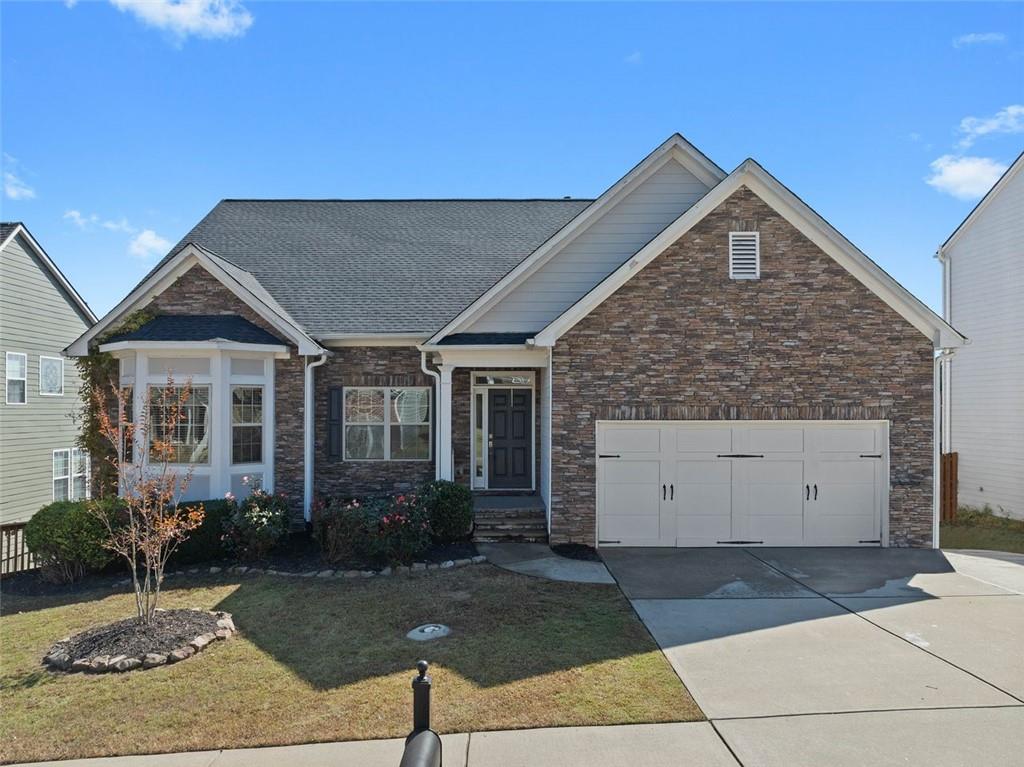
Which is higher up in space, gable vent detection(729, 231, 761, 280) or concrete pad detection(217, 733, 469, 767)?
gable vent detection(729, 231, 761, 280)

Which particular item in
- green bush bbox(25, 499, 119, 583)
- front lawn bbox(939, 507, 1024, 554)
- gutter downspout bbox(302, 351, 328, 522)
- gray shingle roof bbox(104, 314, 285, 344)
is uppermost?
gray shingle roof bbox(104, 314, 285, 344)

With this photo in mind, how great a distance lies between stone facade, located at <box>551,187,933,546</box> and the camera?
10633mm

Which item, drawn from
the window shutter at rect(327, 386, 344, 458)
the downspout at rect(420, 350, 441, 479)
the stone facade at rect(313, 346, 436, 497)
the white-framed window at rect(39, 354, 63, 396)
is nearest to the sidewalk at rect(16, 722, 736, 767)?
the downspout at rect(420, 350, 441, 479)

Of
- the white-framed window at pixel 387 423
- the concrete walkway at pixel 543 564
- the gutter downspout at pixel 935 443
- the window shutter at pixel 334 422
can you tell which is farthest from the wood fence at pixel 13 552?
the gutter downspout at pixel 935 443

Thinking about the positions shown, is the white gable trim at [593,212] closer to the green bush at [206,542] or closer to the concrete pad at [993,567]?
the green bush at [206,542]

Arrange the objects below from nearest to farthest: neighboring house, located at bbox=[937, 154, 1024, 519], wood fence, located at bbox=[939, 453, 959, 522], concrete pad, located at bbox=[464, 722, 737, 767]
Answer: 1. concrete pad, located at bbox=[464, 722, 737, 767]
2. wood fence, located at bbox=[939, 453, 959, 522]
3. neighboring house, located at bbox=[937, 154, 1024, 519]

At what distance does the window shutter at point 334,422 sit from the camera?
12.6 metres

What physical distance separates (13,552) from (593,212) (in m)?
12.1

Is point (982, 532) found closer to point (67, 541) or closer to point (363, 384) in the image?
point (363, 384)

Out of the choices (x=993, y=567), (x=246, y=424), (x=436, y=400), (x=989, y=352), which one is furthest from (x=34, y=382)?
(x=989, y=352)

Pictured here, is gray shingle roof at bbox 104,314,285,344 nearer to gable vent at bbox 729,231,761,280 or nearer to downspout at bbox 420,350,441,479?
downspout at bbox 420,350,441,479

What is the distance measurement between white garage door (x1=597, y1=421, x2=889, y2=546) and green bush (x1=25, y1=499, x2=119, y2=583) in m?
8.07

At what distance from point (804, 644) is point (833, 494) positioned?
5081 millimetres

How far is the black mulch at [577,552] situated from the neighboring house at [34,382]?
1155 centimetres
